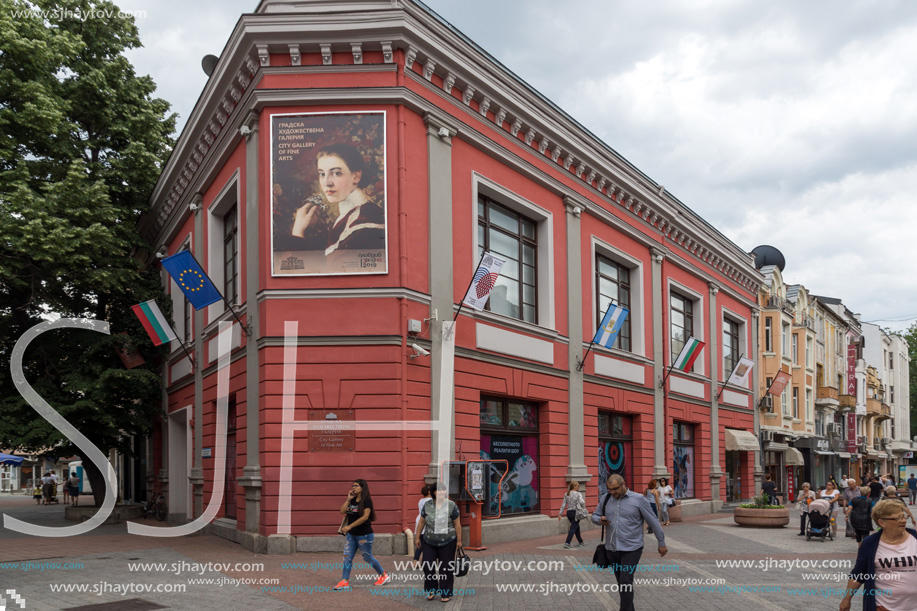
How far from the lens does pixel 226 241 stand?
842 inches

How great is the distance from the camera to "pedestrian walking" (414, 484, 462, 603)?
1118 cm

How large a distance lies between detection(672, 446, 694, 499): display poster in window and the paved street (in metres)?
9.86

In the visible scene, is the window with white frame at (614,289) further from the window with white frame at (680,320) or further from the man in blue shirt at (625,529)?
the man in blue shirt at (625,529)

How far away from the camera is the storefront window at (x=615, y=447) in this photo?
78.2 feet

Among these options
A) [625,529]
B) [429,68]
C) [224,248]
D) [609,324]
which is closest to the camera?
[625,529]

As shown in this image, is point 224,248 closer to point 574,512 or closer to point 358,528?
point 574,512

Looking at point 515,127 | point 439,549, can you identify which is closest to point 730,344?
point 515,127

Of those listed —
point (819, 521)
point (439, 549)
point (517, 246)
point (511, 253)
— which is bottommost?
point (819, 521)

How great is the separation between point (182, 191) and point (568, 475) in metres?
13.8

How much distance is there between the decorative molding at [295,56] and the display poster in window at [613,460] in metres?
13.8

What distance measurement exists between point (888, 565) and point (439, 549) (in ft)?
20.4

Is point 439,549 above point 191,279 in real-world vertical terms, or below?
below

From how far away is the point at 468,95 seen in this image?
18.8 metres

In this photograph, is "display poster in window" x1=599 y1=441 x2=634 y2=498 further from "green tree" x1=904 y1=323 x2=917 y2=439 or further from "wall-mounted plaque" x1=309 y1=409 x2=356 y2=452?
"green tree" x1=904 y1=323 x2=917 y2=439
